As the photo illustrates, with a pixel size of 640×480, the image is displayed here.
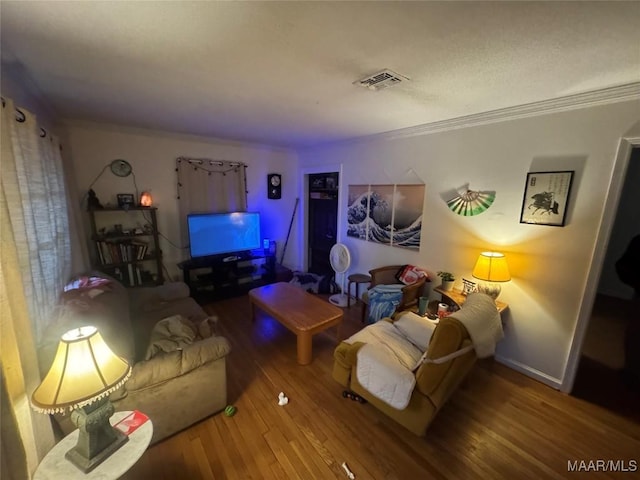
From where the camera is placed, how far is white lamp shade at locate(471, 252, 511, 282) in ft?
7.05

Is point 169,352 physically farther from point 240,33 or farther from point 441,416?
point 441,416

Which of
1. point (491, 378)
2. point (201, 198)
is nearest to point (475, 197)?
point (491, 378)

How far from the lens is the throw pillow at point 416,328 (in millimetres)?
1996

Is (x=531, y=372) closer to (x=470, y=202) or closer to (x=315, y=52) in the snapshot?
(x=470, y=202)

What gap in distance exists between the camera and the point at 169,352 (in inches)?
64.4

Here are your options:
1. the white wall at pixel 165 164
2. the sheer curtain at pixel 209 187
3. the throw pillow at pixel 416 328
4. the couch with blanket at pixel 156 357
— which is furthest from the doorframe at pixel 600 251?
the sheer curtain at pixel 209 187

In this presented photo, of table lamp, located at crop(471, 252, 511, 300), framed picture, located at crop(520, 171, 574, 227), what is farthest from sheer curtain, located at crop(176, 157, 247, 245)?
framed picture, located at crop(520, 171, 574, 227)

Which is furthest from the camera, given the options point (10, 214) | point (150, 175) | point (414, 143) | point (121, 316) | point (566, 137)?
point (150, 175)

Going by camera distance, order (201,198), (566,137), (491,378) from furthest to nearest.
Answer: (201,198) → (491,378) → (566,137)

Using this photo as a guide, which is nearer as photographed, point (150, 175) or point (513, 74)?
point (513, 74)

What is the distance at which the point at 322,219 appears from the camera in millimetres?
4527

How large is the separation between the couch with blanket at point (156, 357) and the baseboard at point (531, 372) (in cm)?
264

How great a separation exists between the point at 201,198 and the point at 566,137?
4201 mm

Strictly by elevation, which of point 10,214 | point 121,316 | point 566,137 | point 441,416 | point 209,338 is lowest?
point 441,416
